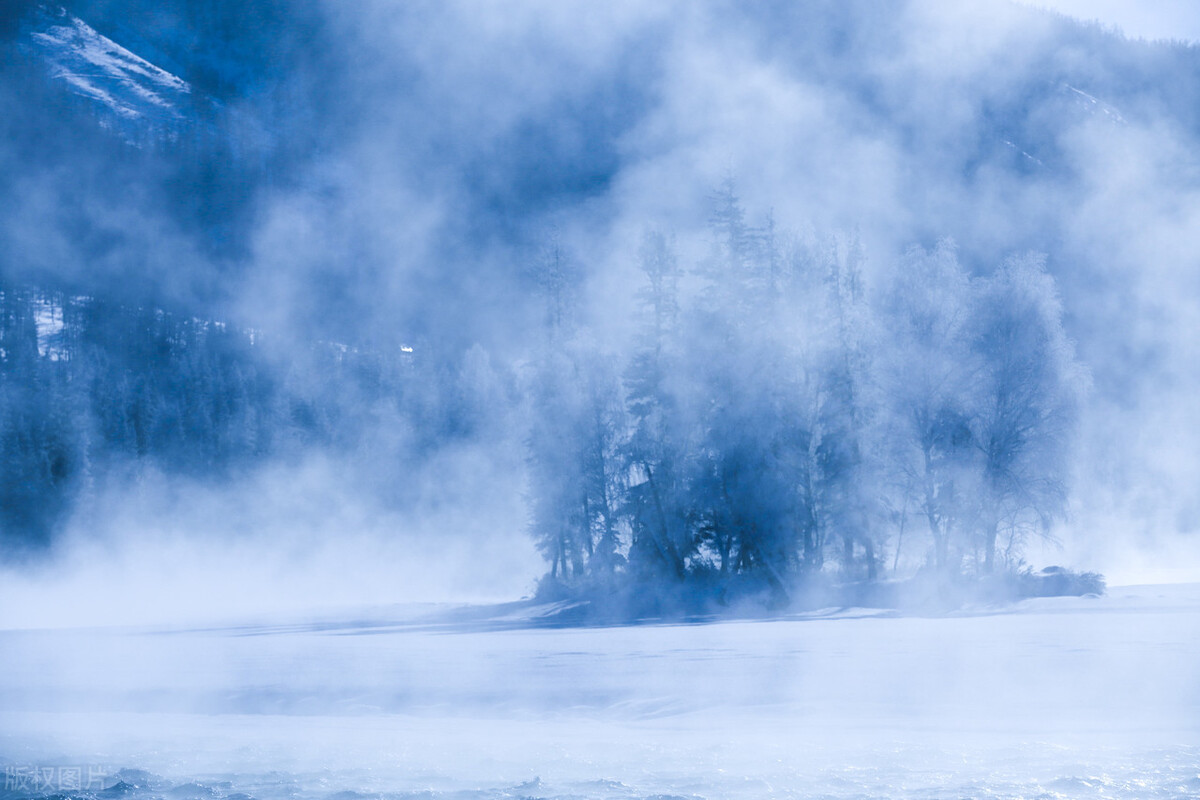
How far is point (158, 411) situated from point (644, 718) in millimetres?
51476

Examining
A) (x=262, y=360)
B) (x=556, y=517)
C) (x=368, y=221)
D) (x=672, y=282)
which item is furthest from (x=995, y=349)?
(x=368, y=221)

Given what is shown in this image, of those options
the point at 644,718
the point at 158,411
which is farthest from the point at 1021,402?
the point at 158,411

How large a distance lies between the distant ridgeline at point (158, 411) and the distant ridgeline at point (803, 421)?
1531 centimetres

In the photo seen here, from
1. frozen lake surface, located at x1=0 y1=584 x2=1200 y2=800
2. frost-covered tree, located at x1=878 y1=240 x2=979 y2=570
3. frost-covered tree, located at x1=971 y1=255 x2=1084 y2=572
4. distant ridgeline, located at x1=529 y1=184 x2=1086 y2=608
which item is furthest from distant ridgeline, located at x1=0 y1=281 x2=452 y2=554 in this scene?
frozen lake surface, located at x1=0 y1=584 x2=1200 y2=800

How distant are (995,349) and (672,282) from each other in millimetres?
9122

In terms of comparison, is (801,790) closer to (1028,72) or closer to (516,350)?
(516,350)

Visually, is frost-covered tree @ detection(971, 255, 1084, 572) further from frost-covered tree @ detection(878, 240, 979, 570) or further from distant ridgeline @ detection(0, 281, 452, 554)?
distant ridgeline @ detection(0, 281, 452, 554)

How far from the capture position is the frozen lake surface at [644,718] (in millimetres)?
7824

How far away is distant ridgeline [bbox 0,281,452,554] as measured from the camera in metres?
47.5

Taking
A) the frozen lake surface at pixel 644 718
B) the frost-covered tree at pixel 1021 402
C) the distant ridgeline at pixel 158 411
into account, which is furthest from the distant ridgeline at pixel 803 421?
the distant ridgeline at pixel 158 411

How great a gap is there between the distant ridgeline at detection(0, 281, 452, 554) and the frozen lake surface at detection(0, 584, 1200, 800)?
96.3 ft

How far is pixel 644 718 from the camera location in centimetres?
1005

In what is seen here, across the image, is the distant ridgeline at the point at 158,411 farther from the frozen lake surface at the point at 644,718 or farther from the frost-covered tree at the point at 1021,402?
the frozen lake surface at the point at 644,718

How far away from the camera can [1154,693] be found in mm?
9758
